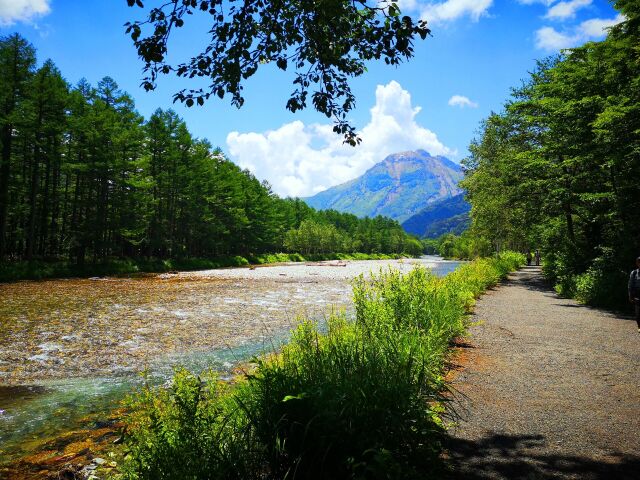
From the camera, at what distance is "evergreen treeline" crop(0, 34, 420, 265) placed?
29.5 m

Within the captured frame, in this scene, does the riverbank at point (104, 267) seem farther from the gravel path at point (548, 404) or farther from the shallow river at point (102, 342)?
the gravel path at point (548, 404)

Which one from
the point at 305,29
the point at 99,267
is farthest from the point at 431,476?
the point at 99,267

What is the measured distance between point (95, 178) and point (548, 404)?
43.3m

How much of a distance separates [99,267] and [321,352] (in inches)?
1367

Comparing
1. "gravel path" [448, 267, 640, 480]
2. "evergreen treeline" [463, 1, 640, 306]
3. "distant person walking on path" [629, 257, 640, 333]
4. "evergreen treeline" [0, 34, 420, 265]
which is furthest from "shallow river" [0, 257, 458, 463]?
"evergreen treeline" [0, 34, 420, 265]

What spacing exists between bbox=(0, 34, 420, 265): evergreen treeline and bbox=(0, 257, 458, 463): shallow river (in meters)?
17.4

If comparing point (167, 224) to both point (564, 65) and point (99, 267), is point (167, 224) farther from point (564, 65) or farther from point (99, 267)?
point (564, 65)

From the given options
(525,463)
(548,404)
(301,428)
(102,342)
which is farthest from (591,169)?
(102,342)

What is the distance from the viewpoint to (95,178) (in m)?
37.6

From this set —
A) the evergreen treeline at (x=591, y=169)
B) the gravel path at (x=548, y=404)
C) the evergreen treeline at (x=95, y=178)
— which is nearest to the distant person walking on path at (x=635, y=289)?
the gravel path at (x=548, y=404)

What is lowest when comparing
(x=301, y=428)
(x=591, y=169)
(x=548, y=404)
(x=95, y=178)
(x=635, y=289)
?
(x=548, y=404)

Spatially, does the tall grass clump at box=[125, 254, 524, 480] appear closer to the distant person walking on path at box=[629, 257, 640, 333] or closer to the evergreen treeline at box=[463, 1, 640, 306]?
the distant person walking on path at box=[629, 257, 640, 333]

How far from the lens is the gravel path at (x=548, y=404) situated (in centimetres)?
390

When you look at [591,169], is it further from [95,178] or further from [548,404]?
[95,178]
